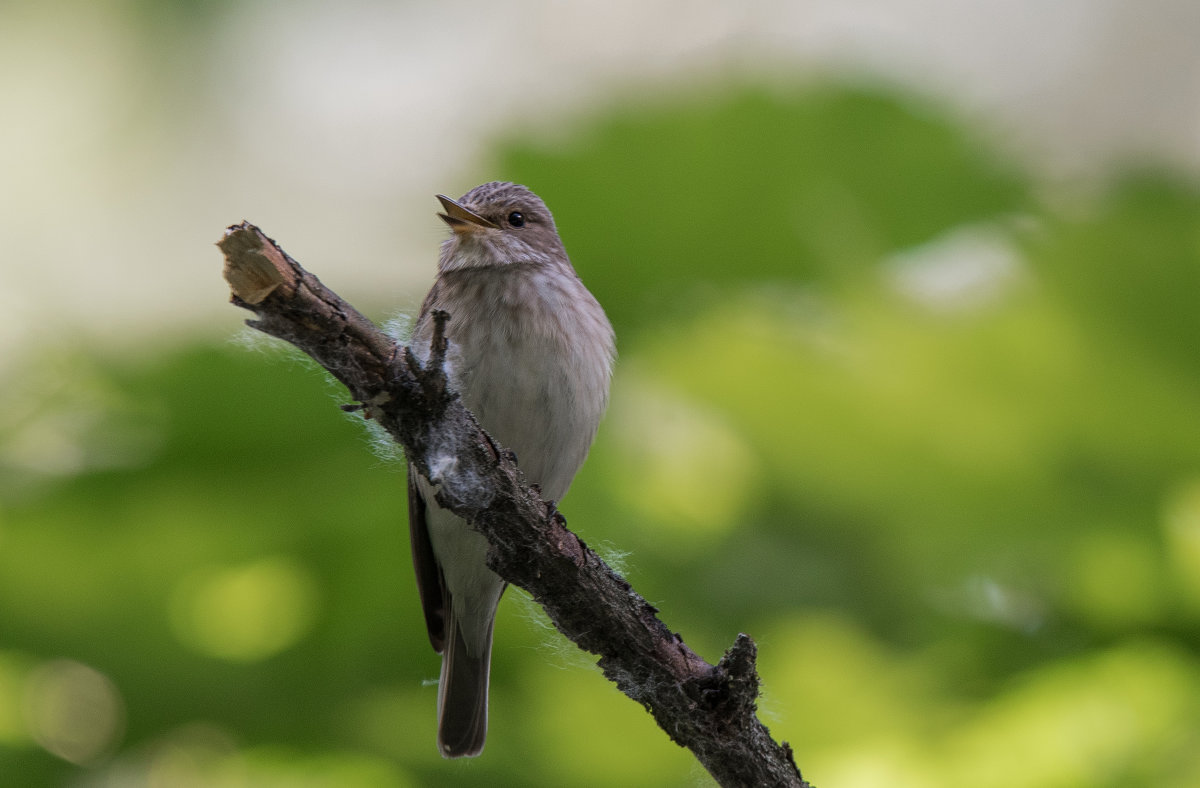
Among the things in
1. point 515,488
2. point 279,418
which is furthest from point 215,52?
point 515,488

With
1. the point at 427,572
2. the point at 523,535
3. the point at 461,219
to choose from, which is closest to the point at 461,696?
the point at 427,572

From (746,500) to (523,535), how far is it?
327 cm

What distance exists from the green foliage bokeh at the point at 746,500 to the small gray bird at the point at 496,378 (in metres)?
0.90

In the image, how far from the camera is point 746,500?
5387 millimetres

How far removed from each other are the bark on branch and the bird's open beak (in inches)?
54.8

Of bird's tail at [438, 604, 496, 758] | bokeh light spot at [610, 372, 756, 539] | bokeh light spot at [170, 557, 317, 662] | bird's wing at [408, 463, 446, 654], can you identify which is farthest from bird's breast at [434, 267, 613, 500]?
bokeh light spot at [170, 557, 317, 662]

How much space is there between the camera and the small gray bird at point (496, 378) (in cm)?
332

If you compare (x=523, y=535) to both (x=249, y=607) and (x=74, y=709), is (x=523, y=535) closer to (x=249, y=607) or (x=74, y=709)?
(x=249, y=607)

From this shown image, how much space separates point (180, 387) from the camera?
5.11 m

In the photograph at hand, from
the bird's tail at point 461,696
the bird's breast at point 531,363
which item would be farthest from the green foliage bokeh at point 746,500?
the bird's breast at point 531,363

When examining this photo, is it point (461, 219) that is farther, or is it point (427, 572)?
point (427, 572)

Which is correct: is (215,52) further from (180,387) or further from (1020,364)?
(1020,364)

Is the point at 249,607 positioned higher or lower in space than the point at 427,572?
higher

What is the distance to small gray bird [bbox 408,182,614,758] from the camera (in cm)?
332
